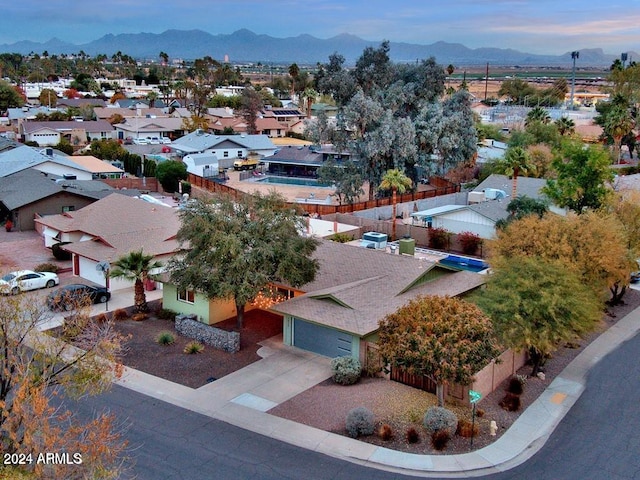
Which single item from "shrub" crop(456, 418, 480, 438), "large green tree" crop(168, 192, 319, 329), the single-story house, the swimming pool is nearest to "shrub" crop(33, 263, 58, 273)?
"large green tree" crop(168, 192, 319, 329)

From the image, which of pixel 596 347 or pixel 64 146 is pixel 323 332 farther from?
pixel 64 146

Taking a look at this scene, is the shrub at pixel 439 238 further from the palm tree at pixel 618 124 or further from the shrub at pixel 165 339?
the palm tree at pixel 618 124

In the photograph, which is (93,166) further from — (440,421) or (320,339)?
(440,421)

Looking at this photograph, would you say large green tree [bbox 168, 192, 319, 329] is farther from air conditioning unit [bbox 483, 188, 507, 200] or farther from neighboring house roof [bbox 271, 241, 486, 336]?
air conditioning unit [bbox 483, 188, 507, 200]

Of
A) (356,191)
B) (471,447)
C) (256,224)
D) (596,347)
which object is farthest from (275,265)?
(356,191)

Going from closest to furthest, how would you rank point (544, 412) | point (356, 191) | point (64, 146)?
point (544, 412) < point (356, 191) < point (64, 146)

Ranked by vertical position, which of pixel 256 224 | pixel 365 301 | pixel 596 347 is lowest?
pixel 596 347
